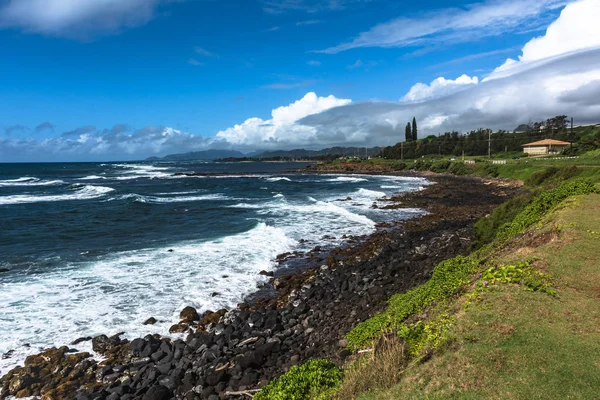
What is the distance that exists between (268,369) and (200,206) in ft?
97.7

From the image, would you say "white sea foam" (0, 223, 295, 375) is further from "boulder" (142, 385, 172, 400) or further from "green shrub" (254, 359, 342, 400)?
"green shrub" (254, 359, 342, 400)

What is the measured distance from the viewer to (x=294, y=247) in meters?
20.4

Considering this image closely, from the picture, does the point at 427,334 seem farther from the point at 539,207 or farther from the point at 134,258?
the point at 134,258

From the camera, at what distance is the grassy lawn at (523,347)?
4.85 metres

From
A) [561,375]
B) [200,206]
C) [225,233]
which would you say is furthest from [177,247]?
[561,375]

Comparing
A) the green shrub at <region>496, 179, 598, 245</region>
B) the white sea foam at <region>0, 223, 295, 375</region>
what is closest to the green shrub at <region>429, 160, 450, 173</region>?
the green shrub at <region>496, 179, 598, 245</region>

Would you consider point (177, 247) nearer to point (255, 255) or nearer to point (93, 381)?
point (255, 255)

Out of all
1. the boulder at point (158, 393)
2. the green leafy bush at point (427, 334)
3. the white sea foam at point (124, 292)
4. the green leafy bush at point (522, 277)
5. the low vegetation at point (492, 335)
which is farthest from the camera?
the white sea foam at point (124, 292)

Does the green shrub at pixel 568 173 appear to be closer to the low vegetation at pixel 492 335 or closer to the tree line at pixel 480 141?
the low vegetation at pixel 492 335

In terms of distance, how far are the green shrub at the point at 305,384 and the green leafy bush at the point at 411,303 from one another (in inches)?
72.7

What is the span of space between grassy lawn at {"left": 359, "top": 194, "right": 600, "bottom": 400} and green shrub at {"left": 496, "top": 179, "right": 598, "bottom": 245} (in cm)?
495

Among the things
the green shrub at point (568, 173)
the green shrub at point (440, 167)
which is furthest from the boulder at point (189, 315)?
the green shrub at point (440, 167)

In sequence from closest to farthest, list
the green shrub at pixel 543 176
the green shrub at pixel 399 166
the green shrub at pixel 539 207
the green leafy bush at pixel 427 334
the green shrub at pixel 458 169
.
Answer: the green leafy bush at pixel 427 334
the green shrub at pixel 539 207
the green shrub at pixel 543 176
the green shrub at pixel 458 169
the green shrub at pixel 399 166

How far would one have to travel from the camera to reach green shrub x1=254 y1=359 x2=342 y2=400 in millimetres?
5963
